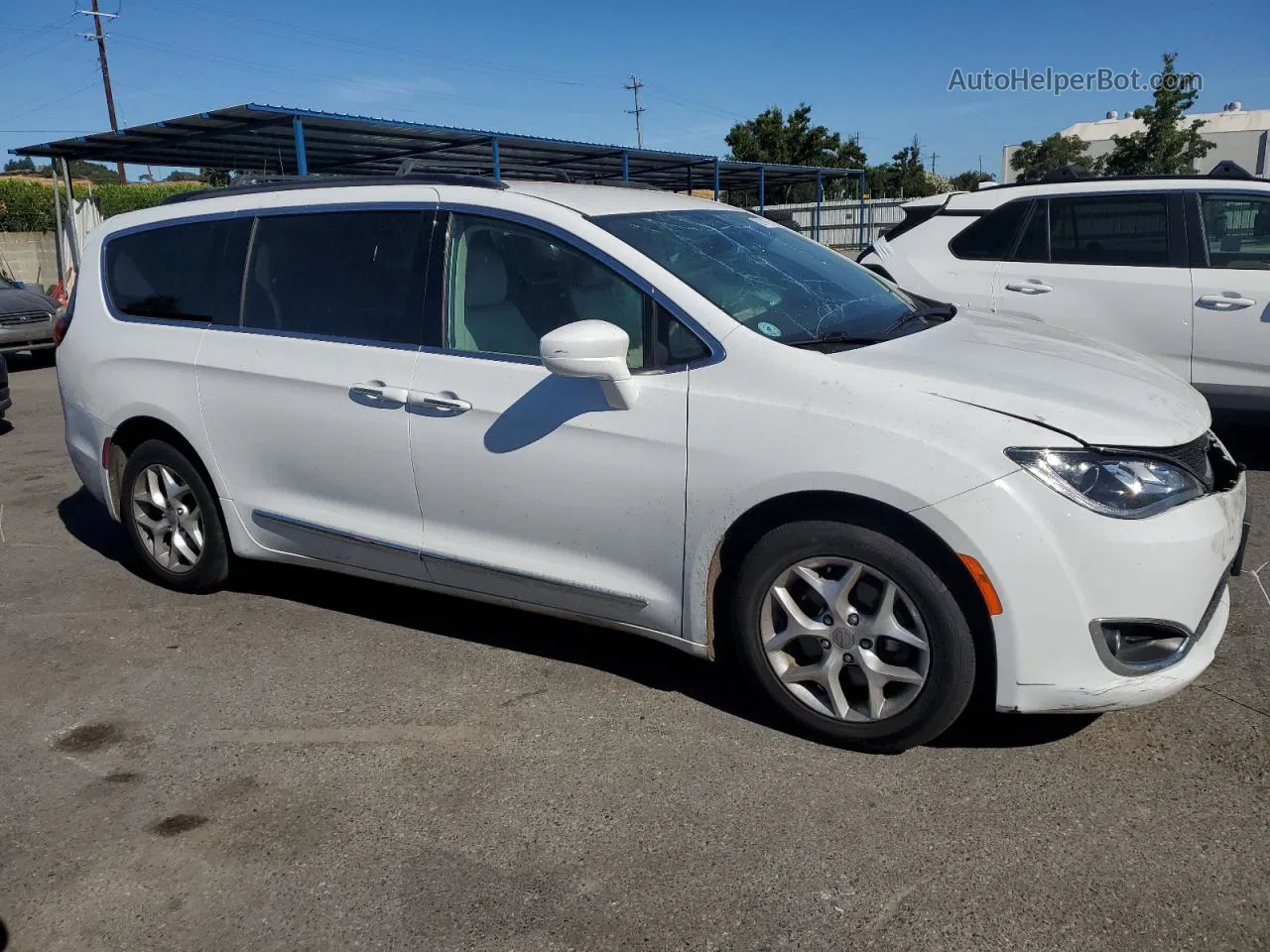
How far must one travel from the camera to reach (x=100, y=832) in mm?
2998

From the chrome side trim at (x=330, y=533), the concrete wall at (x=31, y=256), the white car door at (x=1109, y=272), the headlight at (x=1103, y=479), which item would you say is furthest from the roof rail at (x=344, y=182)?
the concrete wall at (x=31, y=256)

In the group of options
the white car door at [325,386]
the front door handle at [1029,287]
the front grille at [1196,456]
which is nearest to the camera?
the front grille at [1196,456]

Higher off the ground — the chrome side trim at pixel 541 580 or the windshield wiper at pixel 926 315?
the windshield wiper at pixel 926 315

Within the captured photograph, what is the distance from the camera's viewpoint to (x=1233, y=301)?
19.8 feet

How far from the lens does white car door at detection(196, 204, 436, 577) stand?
391 cm

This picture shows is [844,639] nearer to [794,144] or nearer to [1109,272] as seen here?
[1109,272]

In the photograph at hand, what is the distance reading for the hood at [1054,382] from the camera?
9.57 feet

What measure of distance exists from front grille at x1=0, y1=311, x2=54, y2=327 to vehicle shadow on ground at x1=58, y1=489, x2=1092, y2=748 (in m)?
8.65

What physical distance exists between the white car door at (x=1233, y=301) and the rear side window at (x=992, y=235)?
1075 mm

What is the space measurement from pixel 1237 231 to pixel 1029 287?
3.85 ft

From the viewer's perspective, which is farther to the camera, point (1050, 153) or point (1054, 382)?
point (1050, 153)

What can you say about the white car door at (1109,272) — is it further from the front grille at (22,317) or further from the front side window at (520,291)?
the front grille at (22,317)

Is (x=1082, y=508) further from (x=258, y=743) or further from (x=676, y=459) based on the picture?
(x=258, y=743)

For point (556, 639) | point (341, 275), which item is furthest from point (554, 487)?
point (341, 275)
